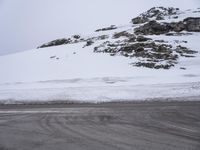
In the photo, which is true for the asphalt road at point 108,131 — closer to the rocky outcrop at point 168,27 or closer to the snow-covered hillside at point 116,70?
the snow-covered hillside at point 116,70

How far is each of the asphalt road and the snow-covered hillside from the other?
14.9ft

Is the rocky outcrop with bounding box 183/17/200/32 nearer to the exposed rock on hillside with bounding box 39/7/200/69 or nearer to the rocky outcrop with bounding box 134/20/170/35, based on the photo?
the exposed rock on hillside with bounding box 39/7/200/69

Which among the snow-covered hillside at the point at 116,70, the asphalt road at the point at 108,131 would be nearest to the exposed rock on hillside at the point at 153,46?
the snow-covered hillside at the point at 116,70

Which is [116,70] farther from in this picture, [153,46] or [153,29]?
[153,29]

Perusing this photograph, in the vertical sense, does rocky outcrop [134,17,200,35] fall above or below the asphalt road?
above

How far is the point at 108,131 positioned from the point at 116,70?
710 inches

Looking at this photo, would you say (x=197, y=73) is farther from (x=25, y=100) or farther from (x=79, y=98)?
(x=25, y=100)

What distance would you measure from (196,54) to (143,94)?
16373mm

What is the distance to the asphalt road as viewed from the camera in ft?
17.1

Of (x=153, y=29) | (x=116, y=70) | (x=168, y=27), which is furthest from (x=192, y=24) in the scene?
(x=116, y=70)

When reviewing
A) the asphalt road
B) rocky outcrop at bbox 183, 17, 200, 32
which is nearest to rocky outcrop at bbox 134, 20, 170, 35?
rocky outcrop at bbox 183, 17, 200, 32

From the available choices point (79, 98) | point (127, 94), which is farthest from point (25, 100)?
point (127, 94)

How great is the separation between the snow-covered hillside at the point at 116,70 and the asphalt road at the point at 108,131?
4543 mm

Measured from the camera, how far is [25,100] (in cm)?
1422
